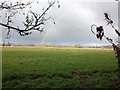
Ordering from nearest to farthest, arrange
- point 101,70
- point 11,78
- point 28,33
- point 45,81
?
point 28,33 < point 45,81 < point 11,78 < point 101,70

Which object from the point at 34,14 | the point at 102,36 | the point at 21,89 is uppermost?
the point at 34,14

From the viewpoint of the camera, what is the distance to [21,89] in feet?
56.6

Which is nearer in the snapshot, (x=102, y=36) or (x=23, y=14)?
(x=102, y=36)

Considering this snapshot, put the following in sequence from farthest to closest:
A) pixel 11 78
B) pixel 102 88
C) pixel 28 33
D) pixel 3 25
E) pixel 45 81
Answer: pixel 11 78 → pixel 45 81 → pixel 102 88 → pixel 3 25 → pixel 28 33

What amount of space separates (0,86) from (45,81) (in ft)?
9.34

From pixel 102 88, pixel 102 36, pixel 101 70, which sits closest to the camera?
pixel 102 36

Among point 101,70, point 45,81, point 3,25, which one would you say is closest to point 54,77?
point 45,81

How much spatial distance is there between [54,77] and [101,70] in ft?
14.0

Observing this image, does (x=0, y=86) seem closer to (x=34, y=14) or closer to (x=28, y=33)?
(x=28, y=33)

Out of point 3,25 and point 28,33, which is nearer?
point 28,33

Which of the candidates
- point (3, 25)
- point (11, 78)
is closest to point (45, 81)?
point (11, 78)

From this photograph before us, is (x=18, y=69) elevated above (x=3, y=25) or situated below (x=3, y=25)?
below

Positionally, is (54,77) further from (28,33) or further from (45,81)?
(28,33)

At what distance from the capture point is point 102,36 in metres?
4.43
